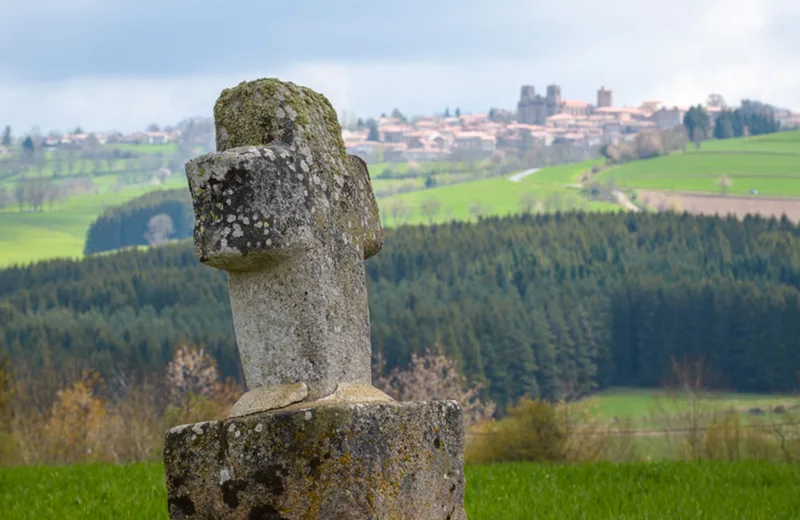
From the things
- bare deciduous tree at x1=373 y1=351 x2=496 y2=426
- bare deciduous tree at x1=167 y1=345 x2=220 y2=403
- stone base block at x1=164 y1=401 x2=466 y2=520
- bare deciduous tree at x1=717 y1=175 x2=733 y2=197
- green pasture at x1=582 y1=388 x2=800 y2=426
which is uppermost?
stone base block at x1=164 y1=401 x2=466 y2=520

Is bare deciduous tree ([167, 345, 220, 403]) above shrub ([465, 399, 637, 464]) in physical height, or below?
below

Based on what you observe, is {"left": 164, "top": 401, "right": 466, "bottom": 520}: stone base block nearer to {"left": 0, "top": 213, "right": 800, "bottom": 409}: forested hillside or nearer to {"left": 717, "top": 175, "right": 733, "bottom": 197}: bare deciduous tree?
{"left": 0, "top": 213, "right": 800, "bottom": 409}: forested hillside

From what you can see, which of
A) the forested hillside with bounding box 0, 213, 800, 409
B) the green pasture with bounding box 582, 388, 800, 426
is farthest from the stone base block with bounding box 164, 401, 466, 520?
the forested hillside with bounding box 0, 213, 800, 409

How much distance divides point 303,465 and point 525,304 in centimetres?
13488

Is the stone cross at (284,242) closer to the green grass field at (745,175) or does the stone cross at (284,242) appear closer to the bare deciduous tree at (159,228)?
the green grass field at (745,175)

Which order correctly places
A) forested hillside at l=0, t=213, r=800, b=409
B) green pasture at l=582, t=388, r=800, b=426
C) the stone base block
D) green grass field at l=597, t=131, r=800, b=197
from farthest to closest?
green grass field at l=597, t=131, r=800, b=197, forested hillside at l=0, t=213, r=800, b=409, green pasture at l=582, t=388, r=800, b=426, the stone base block

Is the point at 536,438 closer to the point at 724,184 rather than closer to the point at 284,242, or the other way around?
the point at 284,242

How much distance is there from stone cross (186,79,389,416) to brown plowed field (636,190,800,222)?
15292cm

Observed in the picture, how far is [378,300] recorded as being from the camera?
136125 millimetres

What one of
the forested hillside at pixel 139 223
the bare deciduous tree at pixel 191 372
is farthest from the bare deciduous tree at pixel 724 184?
the bare deciduous tree at pixel 191 372

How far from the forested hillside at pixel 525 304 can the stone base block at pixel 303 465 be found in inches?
4071

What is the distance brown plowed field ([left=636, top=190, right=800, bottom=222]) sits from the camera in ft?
535

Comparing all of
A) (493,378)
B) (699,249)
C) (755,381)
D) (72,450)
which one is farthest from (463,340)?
(72,450)

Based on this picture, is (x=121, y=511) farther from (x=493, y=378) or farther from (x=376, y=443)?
(x=493, y=378)
